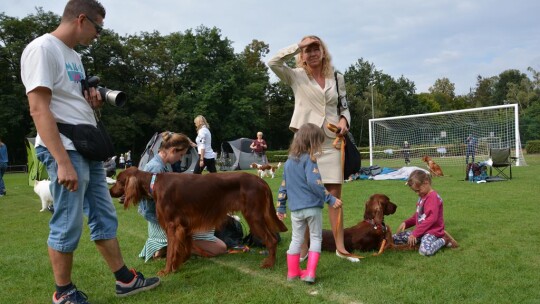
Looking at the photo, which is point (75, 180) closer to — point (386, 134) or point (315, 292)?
point (315, 292)

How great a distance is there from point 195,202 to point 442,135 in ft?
66.0

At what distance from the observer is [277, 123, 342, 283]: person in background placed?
11.6ft

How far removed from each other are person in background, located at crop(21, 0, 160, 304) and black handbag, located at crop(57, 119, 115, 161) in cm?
4

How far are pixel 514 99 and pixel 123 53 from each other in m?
58.7

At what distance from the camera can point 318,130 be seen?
3.65 meters

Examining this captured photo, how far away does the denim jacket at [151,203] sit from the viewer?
4312 millimetres

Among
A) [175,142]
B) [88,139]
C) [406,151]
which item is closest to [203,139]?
[175,142]

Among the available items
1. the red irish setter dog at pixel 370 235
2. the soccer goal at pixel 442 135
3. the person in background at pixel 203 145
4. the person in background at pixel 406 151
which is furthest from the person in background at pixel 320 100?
the person in background at pixel 406 151

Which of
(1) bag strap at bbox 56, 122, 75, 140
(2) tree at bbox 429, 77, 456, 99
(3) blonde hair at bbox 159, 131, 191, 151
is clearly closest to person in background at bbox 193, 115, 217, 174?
(3) blonde hair at bbox 159, 131, 191, 151

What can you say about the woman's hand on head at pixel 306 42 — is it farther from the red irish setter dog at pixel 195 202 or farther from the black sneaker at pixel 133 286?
the black sneaker at pixel 133 286

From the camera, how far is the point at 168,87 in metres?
43.4

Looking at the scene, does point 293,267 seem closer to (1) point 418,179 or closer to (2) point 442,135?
(1) point 418,179

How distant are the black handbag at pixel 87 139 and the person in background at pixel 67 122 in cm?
4

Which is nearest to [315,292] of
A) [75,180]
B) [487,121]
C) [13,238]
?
[75,180]
